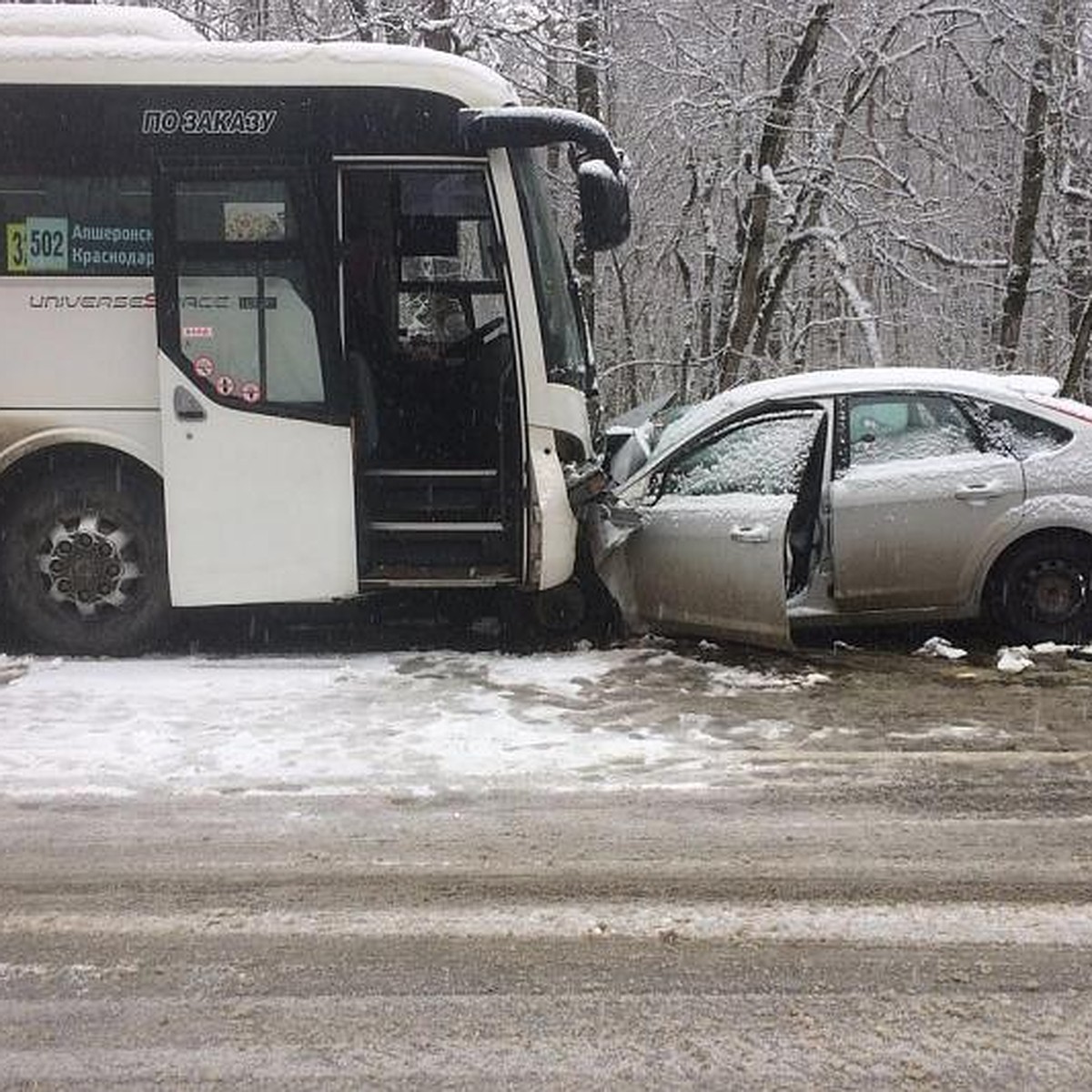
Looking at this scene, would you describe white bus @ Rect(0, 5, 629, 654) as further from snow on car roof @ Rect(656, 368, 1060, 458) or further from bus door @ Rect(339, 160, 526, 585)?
snow on car roof @ Rect(656, 368, 1060, 458)

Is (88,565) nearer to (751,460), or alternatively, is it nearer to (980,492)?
(751,460)

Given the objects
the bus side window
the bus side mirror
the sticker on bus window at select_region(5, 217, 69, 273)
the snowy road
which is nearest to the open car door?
the snowy road

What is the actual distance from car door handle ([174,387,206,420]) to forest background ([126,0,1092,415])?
926cm

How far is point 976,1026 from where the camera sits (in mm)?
3059

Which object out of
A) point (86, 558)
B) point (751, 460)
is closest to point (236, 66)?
point (86, 558)

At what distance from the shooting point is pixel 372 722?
572cm

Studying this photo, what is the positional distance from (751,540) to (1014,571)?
167 centimetres

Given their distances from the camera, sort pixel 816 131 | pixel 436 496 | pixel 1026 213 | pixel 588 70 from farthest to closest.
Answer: pixel 1026 213, pixel 816 131, pixel 588 70, pixel 436 496

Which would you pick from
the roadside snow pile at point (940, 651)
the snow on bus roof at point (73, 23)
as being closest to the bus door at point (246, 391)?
the snow on bus roof at point (73, 23)

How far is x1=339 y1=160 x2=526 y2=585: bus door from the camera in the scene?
7125mm

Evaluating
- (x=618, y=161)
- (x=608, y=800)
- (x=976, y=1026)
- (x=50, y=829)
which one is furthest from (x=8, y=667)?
(x=976, y=1026)

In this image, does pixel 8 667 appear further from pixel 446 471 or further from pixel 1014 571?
pixel 1014 571

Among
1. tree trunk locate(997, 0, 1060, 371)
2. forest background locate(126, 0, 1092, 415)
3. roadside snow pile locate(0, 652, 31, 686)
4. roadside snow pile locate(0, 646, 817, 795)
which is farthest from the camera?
tree trunk locate(997, 0, 1060, 371)

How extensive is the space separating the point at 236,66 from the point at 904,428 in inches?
172
